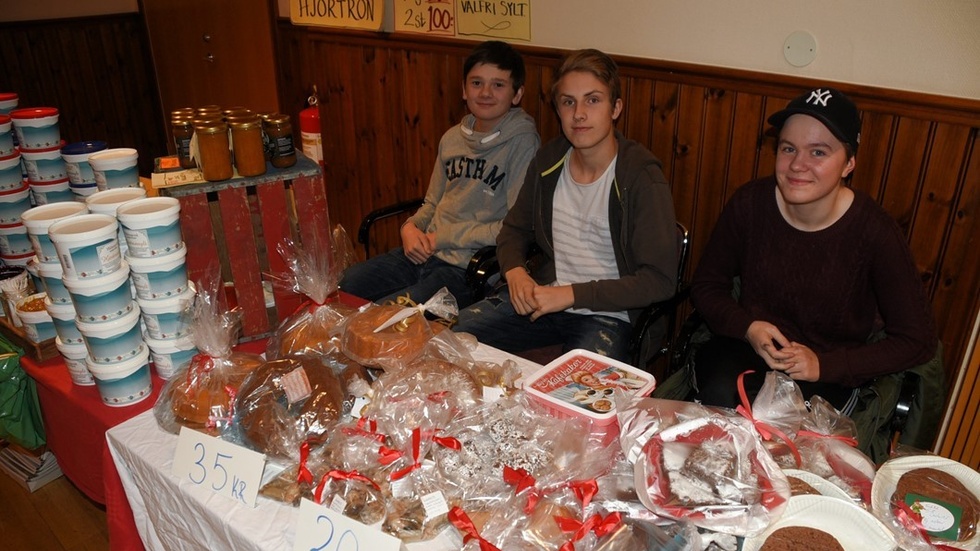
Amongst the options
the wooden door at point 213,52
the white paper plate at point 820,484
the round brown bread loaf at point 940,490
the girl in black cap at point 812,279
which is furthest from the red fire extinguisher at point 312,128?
the round brown bread loaf at point 940,490

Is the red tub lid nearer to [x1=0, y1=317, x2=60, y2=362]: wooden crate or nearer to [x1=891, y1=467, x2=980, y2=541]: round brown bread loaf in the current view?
[x1=0, y1=317, x2=60, y2=362]: wooden crate

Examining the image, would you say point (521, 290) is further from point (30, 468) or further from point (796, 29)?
point (30, 468)

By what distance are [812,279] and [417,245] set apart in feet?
4.87

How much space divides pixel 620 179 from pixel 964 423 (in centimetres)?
125

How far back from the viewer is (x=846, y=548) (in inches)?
39.5

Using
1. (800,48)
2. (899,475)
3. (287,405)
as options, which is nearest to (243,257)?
(287,405)

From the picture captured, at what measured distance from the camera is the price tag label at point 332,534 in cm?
106

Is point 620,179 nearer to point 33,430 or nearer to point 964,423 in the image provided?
point 964,423

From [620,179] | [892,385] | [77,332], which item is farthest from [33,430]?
[892,385]

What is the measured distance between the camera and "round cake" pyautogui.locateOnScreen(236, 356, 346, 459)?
1.30 m

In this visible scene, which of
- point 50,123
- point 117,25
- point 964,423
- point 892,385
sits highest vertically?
point 117,25

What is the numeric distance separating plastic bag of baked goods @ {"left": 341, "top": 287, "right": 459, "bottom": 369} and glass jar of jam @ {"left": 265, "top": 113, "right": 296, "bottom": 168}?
0.50 m

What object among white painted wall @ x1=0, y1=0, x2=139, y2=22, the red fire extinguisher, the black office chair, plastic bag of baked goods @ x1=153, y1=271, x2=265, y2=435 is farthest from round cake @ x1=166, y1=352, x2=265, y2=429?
white painted wall @ x1=0, y1=0, x2=139, y2=22

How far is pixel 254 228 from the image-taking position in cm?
185
